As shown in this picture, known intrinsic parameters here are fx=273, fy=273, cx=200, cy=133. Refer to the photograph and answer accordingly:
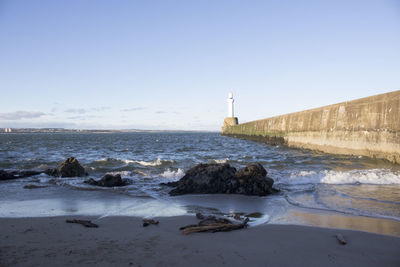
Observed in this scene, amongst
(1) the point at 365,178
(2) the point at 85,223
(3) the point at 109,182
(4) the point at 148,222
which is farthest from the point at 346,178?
(2) the point at 85,223

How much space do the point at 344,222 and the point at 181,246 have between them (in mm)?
2480

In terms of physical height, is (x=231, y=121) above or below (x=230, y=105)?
below

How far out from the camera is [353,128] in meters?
12.6

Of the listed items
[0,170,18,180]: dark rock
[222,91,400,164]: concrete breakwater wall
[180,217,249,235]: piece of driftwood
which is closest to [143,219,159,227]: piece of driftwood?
[180,217,249,235]: piece of driftwood

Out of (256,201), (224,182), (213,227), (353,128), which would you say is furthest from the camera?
(353,128)

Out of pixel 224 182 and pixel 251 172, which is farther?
pixel 251 172

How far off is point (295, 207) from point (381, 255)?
217 cm

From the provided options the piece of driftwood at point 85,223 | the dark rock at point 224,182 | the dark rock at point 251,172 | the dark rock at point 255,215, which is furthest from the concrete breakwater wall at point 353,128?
the piece of driftwood at point 85,223

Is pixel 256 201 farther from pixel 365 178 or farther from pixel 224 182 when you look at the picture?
pixel 365 178

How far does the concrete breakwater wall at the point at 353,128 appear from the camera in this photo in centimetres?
1022

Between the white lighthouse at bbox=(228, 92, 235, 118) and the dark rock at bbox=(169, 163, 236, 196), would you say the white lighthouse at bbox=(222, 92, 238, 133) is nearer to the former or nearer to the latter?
the white lighthouse at bbox=(228, 92, 235, 118)

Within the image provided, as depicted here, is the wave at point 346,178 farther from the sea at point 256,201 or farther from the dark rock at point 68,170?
the dark rock at point 68,170

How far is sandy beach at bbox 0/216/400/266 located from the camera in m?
2.58

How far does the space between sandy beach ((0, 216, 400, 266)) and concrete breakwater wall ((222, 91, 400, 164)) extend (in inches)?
340
